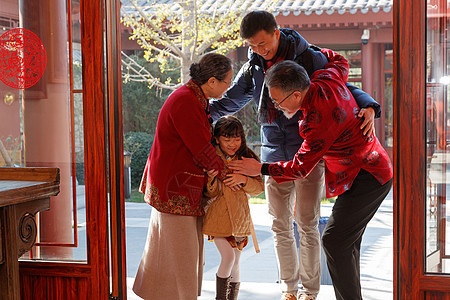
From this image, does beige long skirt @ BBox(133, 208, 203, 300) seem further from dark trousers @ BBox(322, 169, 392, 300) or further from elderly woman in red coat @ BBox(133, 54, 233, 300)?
dark trousers @ BBox(322, 169, 392, 300)

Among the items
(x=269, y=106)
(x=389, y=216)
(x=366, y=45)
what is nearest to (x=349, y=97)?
(x=269, y=106)

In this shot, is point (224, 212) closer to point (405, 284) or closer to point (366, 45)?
point (405, 284)

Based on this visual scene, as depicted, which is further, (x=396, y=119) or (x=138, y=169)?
(x=138, y=169)

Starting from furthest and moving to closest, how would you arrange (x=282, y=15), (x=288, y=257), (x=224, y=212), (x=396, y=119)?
(x=282, y=15)
(x=288, y=257)
(x=224, y=212)
(x=396, y=119)

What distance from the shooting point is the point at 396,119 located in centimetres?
225

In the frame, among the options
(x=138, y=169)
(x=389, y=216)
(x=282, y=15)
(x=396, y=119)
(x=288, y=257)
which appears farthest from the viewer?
(x=138, y=169)

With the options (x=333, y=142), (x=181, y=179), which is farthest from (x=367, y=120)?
(x=181, y=179)

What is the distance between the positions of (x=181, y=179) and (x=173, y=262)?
39 cm

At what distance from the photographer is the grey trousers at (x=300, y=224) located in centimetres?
270

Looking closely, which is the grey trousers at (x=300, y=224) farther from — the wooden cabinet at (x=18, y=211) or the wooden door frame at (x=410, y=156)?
the wooden cabinet at (x=18, y=211)

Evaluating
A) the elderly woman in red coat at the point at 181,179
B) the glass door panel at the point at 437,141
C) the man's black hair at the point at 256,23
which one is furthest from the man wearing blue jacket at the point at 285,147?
the glass door panel at the point at 437,141

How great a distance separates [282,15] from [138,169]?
3445 millimetres

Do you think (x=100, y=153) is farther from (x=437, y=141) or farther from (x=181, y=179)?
(x=437, y=141)

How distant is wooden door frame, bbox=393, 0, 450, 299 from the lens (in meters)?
2.20
